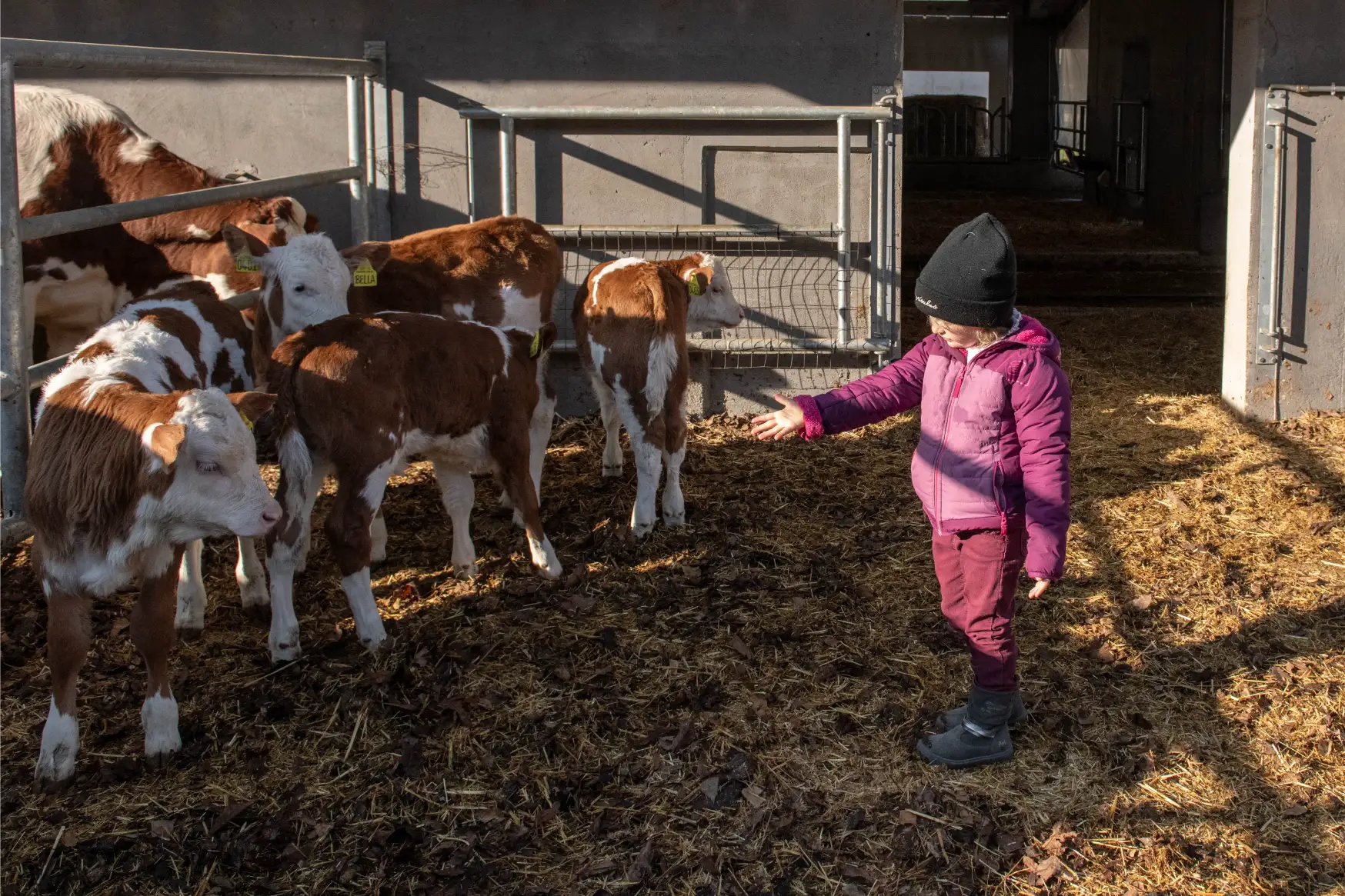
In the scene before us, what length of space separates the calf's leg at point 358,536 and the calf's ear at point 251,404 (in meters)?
0.65

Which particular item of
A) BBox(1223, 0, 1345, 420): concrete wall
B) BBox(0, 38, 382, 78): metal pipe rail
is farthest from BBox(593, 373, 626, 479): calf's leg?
BBox(1223, 0, 1345, 420): concrete wall

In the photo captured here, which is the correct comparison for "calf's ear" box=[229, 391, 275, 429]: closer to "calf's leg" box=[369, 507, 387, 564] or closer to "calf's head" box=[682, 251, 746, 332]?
"calf's leg" box=[369, 507, 387, 564]

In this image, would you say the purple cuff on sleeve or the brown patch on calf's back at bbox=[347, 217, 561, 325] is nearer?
the purple cuff on sleeve

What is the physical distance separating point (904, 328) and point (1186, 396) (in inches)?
109

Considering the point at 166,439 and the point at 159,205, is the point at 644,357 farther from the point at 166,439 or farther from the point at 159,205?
the point at 166,439

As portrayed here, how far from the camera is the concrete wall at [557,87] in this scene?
27.4 ft

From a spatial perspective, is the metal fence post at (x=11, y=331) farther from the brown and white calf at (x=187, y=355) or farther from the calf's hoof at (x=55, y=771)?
the calf's hoof at (x=55, y=771)

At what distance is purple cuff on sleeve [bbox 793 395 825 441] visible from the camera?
4.23m

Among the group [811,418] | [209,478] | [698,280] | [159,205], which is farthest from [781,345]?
[209,478]

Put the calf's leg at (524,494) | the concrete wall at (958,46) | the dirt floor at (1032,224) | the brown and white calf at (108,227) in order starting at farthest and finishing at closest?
the concrete wall at (958,46)
the dirt floor at (1032,224)
the brown and white calf at (108,227)
the calf's leg at (524,494)

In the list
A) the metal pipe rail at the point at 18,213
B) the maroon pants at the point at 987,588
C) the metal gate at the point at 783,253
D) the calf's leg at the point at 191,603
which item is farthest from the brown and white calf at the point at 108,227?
the maroon pants at the point at 987,588

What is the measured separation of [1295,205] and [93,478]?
23.3 ft

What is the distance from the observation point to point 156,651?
439 centimetres

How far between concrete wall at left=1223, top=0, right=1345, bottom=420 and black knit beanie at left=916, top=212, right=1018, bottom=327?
16.1 feet
